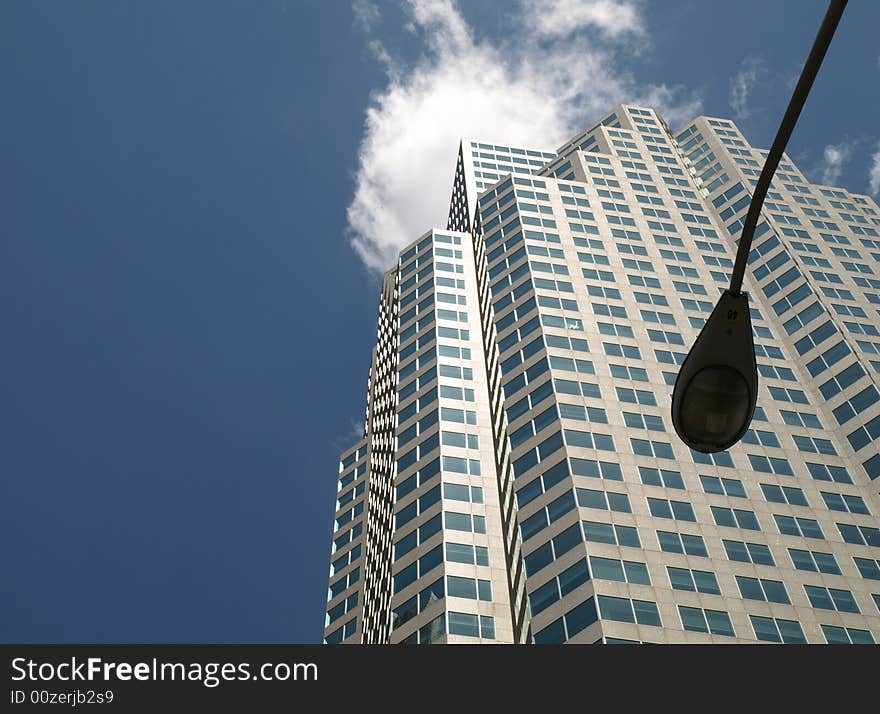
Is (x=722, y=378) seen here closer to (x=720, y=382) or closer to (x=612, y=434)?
(x=720, y=382)

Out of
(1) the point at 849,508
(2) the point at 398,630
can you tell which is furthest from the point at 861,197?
(2) the point at 398,630

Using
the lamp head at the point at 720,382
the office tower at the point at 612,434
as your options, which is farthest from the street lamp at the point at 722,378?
the office tower at the point at 612,434

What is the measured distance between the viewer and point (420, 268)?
89750mm

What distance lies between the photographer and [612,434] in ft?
191

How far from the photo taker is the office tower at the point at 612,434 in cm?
4916

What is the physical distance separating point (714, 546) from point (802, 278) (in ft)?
122

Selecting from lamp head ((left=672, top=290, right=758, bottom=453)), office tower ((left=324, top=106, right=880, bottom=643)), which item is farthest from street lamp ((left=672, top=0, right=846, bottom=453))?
office tower ((left=324, top=106, right=880, bottom=643))

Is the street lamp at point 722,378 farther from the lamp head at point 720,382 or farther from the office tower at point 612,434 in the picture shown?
the office tower at point 612,434

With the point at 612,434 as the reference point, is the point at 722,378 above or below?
below

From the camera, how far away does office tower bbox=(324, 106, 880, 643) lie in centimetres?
4916

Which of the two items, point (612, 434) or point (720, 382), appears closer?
point (720, 382)

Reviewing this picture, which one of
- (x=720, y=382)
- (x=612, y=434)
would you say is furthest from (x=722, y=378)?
(x=612, y=434)

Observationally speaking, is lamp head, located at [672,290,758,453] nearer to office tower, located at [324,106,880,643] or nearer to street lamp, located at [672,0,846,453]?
street lamp, located at [672,0,846,453]

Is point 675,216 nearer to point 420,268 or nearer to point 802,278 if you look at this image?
point 802,278
